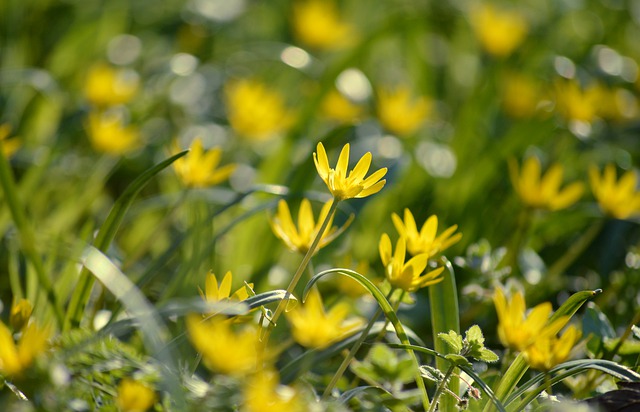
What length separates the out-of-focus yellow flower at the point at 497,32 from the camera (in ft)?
9.03

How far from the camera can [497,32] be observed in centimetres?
278

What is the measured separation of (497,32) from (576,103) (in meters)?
0.75

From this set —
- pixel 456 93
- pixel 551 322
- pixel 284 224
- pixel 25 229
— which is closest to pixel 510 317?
pixel 551 322

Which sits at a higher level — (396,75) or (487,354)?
(487,354)

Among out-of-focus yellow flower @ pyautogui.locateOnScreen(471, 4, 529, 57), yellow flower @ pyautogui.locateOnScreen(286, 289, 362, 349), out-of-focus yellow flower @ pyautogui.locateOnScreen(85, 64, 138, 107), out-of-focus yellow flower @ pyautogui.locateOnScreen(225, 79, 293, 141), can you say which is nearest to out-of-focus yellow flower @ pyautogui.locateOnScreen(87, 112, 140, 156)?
out-of-focus yellow flower @ pyautogui.locateOnScreen(85, 64, 138, 107)

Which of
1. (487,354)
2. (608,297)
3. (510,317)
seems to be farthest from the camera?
(608,297)

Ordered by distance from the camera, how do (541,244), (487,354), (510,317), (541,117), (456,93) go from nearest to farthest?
(487,354) → (510,317) → (541,244) → (541,117) → (456,93)

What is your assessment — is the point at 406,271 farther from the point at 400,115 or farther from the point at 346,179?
the point at 400,115

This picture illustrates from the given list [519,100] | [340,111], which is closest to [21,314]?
[340,111]

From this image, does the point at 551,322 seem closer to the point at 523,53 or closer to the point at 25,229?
the point at 25,229

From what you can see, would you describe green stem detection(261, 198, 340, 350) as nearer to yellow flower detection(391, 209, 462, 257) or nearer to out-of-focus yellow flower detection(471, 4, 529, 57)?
yellow flower detection(391, 209, 462, 257)

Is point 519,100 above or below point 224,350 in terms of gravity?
below

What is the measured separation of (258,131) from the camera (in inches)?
83.5

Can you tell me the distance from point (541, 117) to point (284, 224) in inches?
47.4
